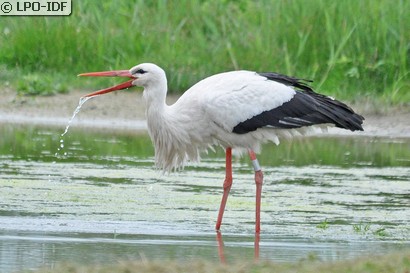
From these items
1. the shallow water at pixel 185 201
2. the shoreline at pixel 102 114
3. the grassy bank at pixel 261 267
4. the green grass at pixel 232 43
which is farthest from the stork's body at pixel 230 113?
the green grass at pixel 232 43

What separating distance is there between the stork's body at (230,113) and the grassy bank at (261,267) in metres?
2.71

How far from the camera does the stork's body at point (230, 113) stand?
9117mm

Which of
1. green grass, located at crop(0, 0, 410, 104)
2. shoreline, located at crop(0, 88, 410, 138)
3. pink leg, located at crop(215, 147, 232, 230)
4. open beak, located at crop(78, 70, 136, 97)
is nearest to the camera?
pink leg, located at crop(215, 147, 232, 230)

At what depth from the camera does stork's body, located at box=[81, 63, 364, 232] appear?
9.12m

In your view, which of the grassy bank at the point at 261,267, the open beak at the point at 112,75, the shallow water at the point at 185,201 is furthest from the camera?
the open beak at the point at 112,75

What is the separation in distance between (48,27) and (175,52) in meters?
1.69

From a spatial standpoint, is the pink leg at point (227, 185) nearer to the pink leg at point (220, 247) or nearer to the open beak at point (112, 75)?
the pink leg at point (220, 247)

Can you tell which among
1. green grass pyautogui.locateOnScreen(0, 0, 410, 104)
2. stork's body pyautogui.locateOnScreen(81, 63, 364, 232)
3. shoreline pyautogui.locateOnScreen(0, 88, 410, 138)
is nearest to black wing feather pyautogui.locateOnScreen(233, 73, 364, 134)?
stork's body pyautogui.locateOnScreen(81, 63, 364, 232)

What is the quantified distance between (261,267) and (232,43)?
896 centimetres

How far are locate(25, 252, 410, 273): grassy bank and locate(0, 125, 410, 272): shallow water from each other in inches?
19.9

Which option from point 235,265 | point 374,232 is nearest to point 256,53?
point 374,232

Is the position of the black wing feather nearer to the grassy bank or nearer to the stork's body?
the stork's body

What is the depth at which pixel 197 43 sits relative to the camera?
15227 millimetres

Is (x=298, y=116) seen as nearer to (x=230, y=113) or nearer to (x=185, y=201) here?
(x=230, y=113)
